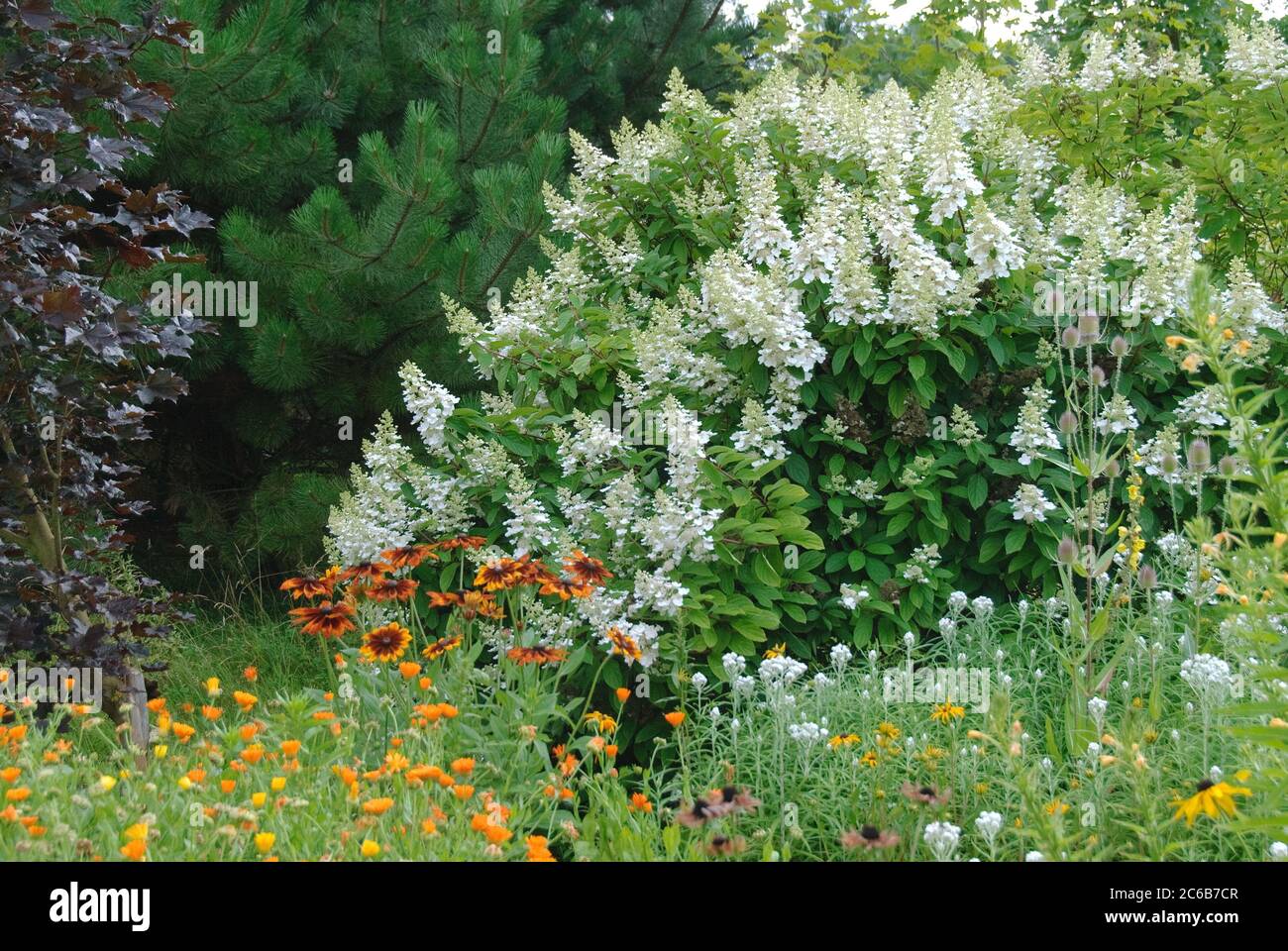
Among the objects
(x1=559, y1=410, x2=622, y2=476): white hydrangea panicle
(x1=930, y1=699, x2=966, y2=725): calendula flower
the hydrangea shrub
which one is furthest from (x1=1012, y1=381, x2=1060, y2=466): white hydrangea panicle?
(x1=559, y1=410, x2=622, y2=476): white hydrangea panicle

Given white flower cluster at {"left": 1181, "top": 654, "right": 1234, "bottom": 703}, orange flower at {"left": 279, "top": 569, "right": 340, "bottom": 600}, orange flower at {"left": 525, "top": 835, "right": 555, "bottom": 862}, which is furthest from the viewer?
orange flower at {"left": 279, "top": 569, "right": 340, "bottom": 600}

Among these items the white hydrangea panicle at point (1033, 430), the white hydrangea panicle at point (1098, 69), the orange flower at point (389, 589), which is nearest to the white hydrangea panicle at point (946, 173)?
the white hydrangea panicle at point (1033, 430)

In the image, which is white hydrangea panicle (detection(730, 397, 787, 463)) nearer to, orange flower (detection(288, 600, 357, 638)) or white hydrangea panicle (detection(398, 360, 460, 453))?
white hydrangea panicle (detection(398, 360, 460, 453))

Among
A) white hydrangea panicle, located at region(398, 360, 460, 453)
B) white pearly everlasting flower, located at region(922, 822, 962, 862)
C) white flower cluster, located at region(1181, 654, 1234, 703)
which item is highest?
white hydrangea panicle, located at region(398, 360, 460, 453)

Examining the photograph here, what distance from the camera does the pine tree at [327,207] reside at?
5898mm

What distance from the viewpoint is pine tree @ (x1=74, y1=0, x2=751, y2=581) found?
5898mm

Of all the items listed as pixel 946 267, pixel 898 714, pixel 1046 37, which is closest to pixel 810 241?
pixel 946 267

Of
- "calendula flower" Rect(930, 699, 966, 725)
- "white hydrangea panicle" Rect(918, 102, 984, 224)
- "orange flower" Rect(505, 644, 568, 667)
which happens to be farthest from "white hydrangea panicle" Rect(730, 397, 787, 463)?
"orange flower" Rect(505, 644, 568, 667)

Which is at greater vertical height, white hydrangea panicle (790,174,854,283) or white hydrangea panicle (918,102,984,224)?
white hydrangea panicle (918,102,984,224)

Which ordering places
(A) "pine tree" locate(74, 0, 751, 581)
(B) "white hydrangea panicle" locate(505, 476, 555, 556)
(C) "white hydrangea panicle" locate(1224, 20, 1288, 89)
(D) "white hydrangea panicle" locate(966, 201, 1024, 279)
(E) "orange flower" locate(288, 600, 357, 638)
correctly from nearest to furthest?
(E) "orange flower" locate(288, 600, 357, 638) → (B) "white hydrangea panicle" locate(505, 476, 555, 556) → (D) "white hydrangea panicle" locate(966, 201, 1024, 279) → (C) "white hydrangea panicle" locate(1224, 20, 1288, 89) → (A) "pine tree" locate(74, 0, 751, 581)

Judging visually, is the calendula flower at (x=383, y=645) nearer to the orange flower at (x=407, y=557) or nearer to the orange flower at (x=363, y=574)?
the orange flower at (x=363, y=574)

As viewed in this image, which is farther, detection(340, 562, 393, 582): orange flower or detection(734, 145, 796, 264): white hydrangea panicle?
detection(734, 145, 796, 264): white hydrangea panicle

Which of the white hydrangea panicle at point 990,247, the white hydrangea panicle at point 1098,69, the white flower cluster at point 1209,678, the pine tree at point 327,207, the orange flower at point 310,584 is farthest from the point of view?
the pine tree at point 327,207
